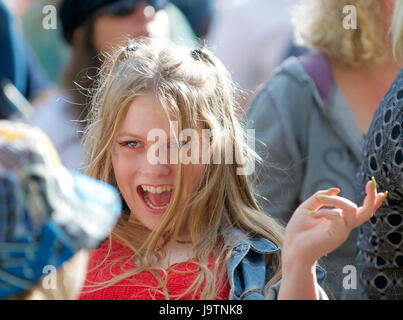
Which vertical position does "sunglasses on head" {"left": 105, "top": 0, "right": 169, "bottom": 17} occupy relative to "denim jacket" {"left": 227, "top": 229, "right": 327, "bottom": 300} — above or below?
above

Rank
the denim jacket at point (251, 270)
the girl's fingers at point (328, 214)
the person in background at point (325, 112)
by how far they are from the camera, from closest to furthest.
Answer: the girl's fingers at point (328, 214)
the denim jacket at point (251, 270)
the person in background at point (325, 112)

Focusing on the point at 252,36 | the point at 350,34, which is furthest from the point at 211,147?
the point at 252,36

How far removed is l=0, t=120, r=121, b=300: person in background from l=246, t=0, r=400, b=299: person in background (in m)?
0.65

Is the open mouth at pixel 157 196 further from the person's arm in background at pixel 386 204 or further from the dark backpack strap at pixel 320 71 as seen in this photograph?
the dark backpack strap at pixel 320 71

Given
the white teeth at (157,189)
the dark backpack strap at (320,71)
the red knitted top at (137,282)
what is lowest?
the red knitted top at (137,282)

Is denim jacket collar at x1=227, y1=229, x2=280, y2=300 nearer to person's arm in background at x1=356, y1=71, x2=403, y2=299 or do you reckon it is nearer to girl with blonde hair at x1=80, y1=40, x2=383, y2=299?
girl with blonde hair at x1=80, y1=40, x2=383, y2=299

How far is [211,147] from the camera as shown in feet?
4.98

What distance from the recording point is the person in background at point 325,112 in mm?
1839

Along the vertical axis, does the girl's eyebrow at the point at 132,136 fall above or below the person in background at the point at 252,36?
below

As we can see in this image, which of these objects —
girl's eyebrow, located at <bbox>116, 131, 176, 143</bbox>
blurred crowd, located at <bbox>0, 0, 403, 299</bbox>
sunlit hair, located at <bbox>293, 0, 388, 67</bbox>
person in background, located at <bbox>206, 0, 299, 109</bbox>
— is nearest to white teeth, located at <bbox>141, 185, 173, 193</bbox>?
girl's eyebrow, located at <bbox>116, 131, 176, 143</bbox>

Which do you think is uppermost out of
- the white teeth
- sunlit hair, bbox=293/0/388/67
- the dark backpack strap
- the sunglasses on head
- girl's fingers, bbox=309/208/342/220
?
the sunglasses on head

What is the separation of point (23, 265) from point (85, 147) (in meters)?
0.55

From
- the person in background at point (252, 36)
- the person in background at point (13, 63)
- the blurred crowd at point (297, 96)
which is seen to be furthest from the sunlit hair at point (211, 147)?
the person in background at point (252, 36)

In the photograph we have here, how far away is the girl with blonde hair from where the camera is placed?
1437 mm
